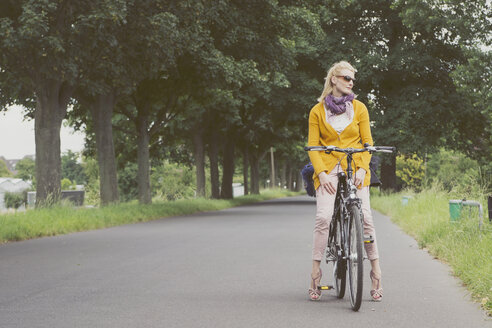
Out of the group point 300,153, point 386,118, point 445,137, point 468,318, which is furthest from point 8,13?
point 300,153

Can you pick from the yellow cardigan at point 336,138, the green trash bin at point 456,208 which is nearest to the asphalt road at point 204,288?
the green trash bin at point 456,208

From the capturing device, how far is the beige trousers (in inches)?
229

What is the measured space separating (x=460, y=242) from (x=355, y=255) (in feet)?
12.7

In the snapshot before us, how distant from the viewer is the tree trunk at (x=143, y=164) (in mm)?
23141

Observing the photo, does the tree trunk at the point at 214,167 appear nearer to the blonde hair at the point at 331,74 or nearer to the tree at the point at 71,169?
the blonde hair at the point at 331,74

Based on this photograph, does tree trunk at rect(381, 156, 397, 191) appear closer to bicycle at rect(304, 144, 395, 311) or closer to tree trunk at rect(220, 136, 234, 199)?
tree trunk at rect(220, 136, 234, 199)

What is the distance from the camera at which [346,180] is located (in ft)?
19.4

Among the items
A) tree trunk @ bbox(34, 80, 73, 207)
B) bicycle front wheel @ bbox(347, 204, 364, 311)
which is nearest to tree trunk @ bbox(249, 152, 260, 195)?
tree trunk @ bbox(34, 80, 73, 207)

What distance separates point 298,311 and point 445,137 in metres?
28.7

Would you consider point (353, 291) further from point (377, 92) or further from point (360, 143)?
point (377, 92)

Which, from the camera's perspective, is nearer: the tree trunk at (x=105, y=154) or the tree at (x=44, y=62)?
the tree at (x=44, y=62)

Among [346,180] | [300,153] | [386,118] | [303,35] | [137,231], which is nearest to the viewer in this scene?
[346,180]

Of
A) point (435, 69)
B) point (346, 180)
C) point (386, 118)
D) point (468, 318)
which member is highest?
point (435, 69)

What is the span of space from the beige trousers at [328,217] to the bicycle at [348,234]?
0.26 feet
